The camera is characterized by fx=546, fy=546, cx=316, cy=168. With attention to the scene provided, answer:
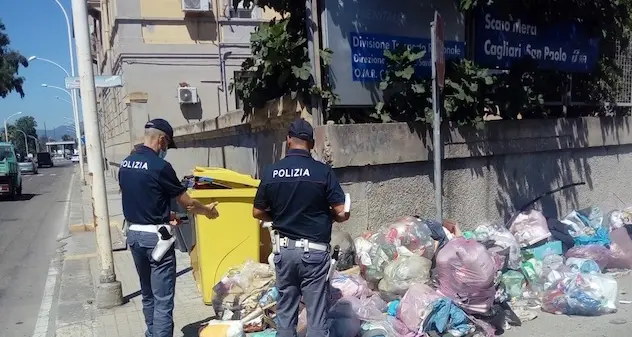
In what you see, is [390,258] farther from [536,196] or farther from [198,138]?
[198,138]

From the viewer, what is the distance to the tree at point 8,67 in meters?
58.8

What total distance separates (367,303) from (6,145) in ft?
67.9

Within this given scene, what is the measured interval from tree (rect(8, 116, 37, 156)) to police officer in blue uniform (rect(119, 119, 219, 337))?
98.8m

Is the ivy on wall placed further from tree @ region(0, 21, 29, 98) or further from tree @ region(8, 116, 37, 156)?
tree @ region(8, 116, 37, 156)

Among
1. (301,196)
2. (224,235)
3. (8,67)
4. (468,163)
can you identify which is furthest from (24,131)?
(301,196)

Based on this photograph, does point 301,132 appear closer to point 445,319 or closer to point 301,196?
point 301,196

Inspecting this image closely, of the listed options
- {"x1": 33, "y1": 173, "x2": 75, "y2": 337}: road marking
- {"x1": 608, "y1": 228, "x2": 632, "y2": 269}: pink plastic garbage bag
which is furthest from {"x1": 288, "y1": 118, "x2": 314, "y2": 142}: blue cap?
{"x1": 608, "y1": 228, "x2": 632, "y2": 269}: pink plastic garbage bag

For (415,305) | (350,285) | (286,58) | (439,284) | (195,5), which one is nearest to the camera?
(415,305)

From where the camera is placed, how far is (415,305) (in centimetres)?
422

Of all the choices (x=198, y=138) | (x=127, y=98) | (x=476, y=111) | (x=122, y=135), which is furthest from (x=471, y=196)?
(x=122, y=135)

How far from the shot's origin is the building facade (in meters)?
17.9

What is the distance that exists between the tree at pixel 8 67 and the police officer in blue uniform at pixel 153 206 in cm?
6227

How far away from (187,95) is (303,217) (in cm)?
1558

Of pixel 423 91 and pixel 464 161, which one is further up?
pixel 423 91
